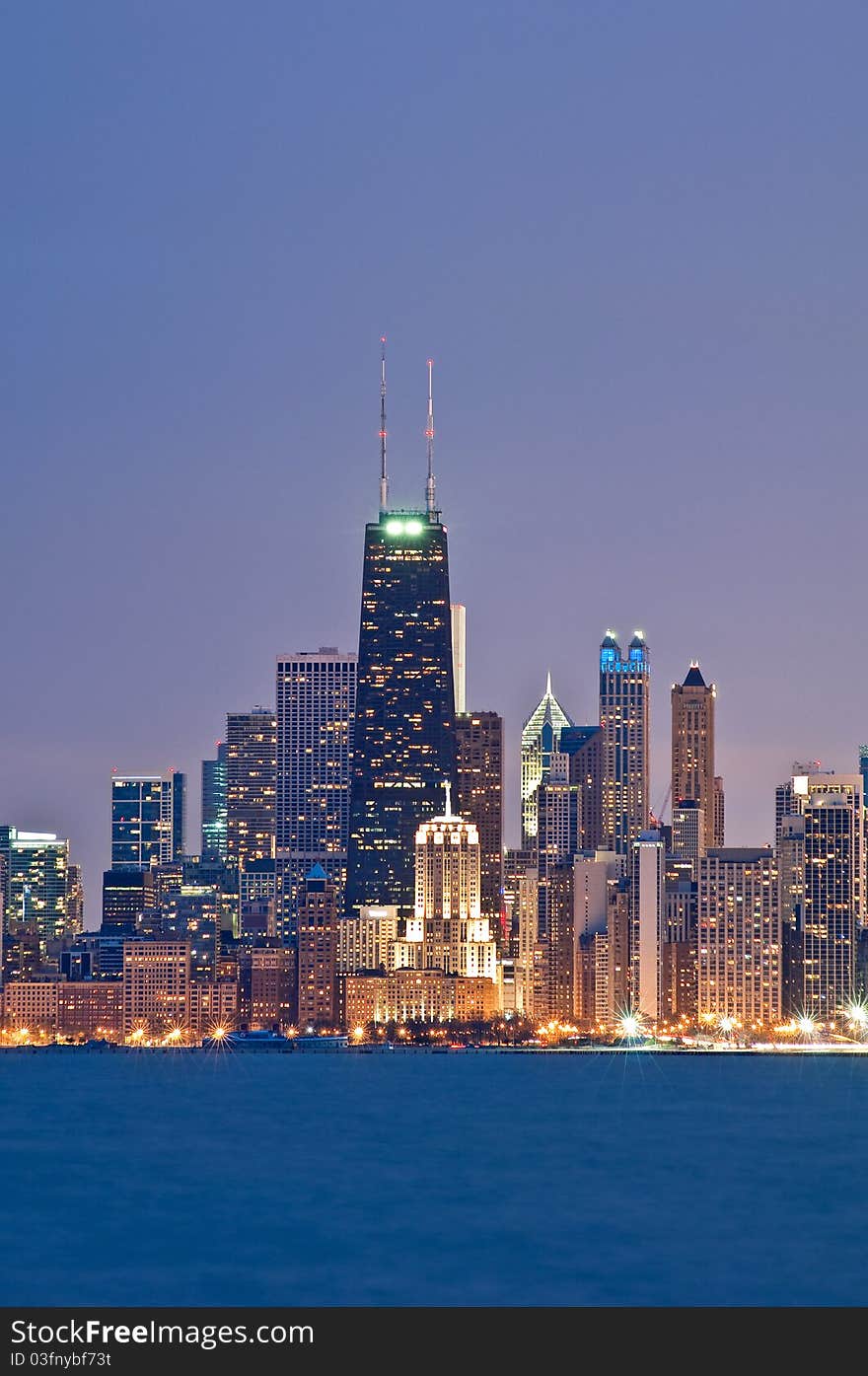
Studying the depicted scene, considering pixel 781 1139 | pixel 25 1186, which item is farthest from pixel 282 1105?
pixel 25 1186

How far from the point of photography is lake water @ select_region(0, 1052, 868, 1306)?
75625mm

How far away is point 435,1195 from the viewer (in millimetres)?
99000

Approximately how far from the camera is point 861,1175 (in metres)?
111

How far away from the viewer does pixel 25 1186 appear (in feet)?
350

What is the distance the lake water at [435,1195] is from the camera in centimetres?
7562
